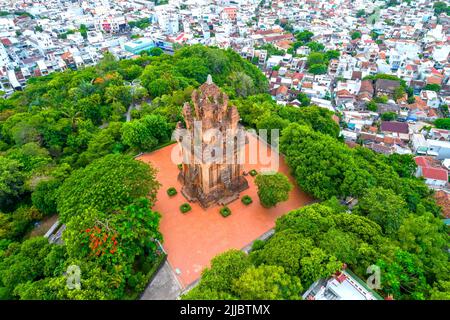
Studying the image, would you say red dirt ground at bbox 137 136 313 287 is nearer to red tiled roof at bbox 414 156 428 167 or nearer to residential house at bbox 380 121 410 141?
red tiled roof at bbox 414 156 428 167

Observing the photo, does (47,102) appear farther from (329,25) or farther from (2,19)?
(329,25)

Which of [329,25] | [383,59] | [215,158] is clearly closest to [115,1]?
[329,25]

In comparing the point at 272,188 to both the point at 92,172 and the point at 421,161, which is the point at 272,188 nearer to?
the point at 92,172

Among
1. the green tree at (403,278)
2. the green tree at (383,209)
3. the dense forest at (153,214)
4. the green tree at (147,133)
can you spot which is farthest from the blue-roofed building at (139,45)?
the green tree at (403,278)

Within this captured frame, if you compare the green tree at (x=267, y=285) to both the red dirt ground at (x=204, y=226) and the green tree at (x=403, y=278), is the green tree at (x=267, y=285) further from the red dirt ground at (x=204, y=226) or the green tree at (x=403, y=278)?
the red dirt ground at (x=204, y=226)

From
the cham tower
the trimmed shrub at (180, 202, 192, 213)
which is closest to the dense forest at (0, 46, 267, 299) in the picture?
the trimmed shrub at (180, 202, 192, 213)

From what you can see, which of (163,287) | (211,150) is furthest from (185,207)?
(163,287)
